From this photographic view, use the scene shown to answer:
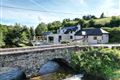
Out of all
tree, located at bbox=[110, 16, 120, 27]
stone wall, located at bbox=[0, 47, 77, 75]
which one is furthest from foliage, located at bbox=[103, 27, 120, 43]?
stone wall, located at bbox=[0, 47, 77, 75]

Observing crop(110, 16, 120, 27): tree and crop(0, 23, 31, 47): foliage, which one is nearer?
crop(0, 23, 31, 47): foliage

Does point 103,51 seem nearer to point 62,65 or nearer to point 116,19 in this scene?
point 62,65

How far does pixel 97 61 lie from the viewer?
2252cm

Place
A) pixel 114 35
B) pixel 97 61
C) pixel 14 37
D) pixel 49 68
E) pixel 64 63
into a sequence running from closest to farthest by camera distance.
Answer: pixel 97 61 → pixel 49 68 → pixel 64 63 → pixel 114 35 → pixel 14 37

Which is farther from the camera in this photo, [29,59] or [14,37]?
[14,37]

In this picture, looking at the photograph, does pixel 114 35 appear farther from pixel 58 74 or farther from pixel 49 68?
pixel 58 74

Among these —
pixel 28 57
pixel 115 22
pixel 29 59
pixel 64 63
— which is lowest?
pixel 64 63

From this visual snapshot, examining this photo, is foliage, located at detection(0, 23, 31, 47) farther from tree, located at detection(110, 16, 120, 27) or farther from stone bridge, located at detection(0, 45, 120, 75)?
tree, located at detection(110, 16, 120, 27)

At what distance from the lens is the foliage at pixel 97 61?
21109 mm

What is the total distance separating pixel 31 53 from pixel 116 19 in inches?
1843

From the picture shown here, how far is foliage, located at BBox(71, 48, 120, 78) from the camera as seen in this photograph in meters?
21.1

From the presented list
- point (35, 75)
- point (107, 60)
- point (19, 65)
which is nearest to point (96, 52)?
point (107, 60)

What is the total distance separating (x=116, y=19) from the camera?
6106 centimetres

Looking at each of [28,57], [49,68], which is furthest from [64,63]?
[28,57]
